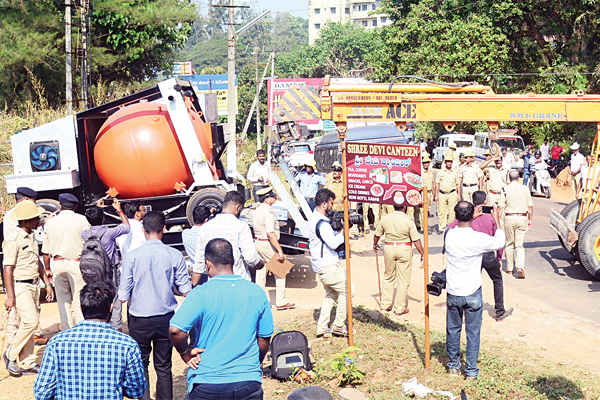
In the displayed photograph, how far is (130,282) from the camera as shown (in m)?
5.34

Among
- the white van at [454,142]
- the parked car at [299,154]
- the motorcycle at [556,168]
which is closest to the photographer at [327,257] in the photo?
the parked car at [299,154]

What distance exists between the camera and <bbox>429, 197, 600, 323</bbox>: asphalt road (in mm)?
9383

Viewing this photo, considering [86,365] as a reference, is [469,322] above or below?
below

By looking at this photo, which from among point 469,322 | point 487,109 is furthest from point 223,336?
point 487,109

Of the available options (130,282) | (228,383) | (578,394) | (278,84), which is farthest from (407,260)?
(278,84)

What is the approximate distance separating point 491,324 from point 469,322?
2.41 m

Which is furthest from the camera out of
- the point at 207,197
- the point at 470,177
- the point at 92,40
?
the point at 92,40

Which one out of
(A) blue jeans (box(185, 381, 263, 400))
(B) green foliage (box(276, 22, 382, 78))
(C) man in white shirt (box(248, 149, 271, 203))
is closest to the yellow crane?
(C) man in white shirt (box(248, 149, 271, 203))

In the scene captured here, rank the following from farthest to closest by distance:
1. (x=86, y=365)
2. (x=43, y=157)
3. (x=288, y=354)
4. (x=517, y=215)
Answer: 1. (x=43, y=157)
2. (x=517, y=215)
3. (x=288, y=354)
4. (x=86, y=365)

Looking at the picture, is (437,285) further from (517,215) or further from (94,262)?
(517,215)

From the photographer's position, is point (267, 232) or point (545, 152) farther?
point (545, 152)

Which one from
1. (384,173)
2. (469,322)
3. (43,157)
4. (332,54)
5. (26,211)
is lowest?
(469,322)

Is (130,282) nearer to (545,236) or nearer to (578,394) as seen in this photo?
(578,394)

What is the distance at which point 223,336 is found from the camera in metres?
3.79
